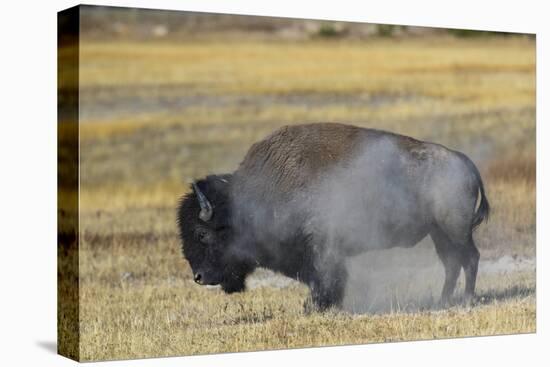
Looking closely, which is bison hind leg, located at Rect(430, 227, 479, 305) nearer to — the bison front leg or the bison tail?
the bison tail

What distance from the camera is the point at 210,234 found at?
513 inches

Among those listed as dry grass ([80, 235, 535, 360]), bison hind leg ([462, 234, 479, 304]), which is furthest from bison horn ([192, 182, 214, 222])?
bison hind leg ([462, 234, 479, 304])

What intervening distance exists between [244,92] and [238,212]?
110 cm

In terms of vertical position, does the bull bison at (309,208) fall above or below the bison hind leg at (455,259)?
above

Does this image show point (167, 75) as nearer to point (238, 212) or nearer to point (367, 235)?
point (238, 212)

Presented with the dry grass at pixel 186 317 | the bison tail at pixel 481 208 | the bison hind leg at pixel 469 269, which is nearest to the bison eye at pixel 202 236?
the dry grass at pixel 186 317

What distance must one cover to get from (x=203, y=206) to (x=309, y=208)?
98cm

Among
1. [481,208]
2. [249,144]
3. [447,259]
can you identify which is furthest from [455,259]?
[249,144]

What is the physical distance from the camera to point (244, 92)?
1293cm

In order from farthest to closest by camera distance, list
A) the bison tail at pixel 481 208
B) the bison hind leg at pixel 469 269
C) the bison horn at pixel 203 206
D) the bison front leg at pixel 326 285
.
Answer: the bison tail at pixel 481 208, the bison hind leg at pixel 469 269, the bison front leg at pixel 326 285, the bison horn at pixel 203 206

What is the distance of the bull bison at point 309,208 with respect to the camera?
42.6 feet

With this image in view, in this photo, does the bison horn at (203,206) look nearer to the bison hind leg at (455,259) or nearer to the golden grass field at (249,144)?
the golden grass field at (249,144)

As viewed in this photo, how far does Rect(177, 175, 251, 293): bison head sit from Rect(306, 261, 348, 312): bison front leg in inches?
24.9

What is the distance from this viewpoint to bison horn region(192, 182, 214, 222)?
1286 cm
